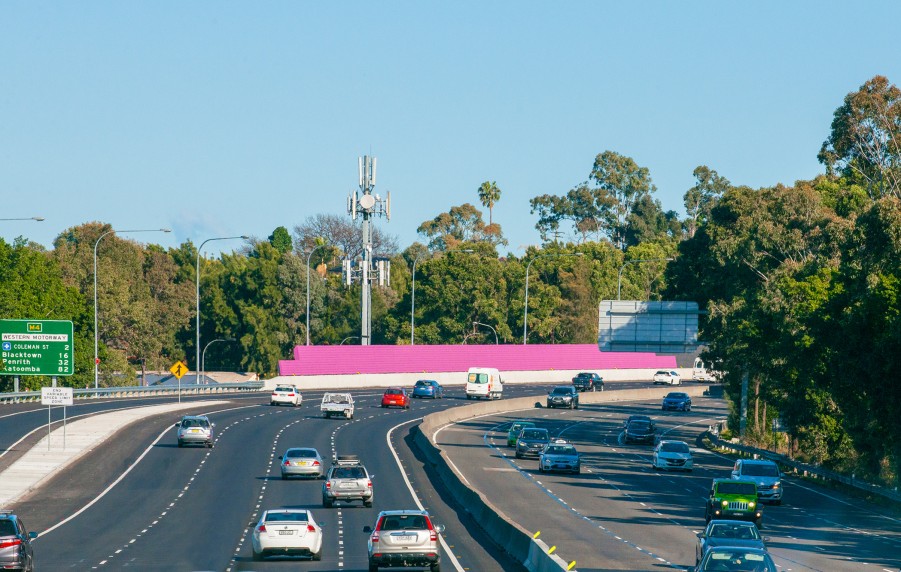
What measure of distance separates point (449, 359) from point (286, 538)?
277 ft

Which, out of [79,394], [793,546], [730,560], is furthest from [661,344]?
[730,560]

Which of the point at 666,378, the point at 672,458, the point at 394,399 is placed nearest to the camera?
the point at 672,458

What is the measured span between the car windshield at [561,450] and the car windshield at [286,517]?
2579cm

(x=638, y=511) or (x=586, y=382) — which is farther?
(x=586, y=382)

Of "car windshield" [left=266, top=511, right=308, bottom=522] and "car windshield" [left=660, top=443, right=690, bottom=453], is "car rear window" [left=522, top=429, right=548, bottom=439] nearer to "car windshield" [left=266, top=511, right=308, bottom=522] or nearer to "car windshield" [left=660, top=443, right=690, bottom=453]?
"car windshield" [left=660, top=443, right=690, bottom=453]

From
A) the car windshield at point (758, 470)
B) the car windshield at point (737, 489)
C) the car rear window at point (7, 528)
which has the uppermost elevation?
the car rear window at point (7, 528)

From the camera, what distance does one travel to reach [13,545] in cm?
2667

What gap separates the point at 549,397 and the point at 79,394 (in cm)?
3390

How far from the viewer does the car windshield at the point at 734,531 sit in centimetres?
2788

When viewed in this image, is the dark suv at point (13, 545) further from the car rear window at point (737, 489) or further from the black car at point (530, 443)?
the black car at point (530, 443)

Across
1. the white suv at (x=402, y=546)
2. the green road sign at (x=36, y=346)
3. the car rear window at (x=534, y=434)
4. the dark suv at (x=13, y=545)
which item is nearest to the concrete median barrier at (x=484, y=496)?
the white suv at (x=402, y=546)

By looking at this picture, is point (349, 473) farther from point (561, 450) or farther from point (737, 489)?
point (561, 450)

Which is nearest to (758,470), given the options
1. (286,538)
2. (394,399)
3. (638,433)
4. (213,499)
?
(213,499)

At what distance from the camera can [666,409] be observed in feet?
323
